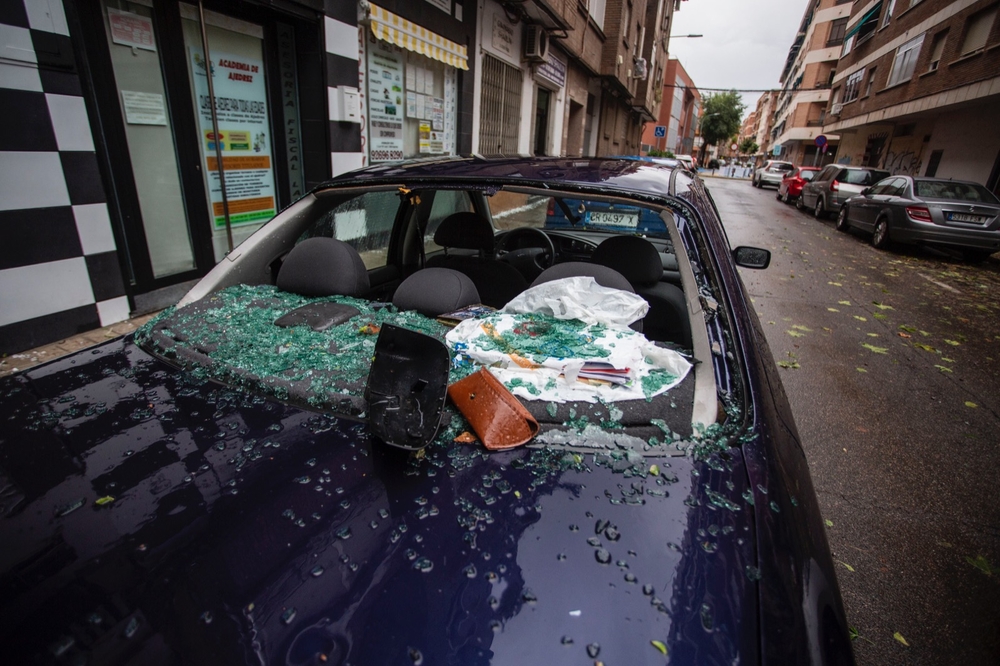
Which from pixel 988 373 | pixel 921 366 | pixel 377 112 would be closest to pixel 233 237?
pixel 377 112

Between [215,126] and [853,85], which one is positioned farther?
[853,85]

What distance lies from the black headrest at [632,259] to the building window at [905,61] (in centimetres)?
2331

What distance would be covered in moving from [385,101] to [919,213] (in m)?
9.78

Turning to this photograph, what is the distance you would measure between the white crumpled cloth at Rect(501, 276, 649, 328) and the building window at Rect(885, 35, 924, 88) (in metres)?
23.8

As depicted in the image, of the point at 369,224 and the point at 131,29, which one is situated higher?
the point at 131,29

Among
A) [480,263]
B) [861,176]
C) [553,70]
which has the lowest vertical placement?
[480,263]

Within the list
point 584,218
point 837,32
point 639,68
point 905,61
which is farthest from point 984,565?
point 837,32

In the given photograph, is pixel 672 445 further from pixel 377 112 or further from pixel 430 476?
pixel 377 112

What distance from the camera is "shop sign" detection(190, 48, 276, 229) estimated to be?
4.71 metres

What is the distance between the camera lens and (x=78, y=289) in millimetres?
3717

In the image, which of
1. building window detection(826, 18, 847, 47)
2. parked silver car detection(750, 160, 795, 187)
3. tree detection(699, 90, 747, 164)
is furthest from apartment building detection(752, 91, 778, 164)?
parked silver car detection(750, 160, 795, 187)

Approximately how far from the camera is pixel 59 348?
355cm

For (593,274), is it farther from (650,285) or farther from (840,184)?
(840,184)

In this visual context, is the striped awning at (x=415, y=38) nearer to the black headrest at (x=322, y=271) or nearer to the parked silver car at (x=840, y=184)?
the black headrest at (x=322, y=271)
